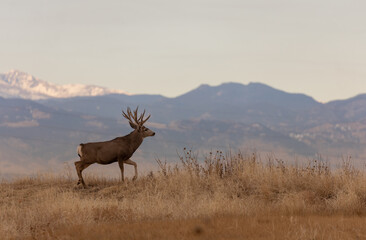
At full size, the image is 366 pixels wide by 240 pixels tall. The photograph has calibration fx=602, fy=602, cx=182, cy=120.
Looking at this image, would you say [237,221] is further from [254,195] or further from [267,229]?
[254,195]

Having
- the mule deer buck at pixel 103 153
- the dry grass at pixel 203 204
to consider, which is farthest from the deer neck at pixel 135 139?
the dry grass at pixel 203 204

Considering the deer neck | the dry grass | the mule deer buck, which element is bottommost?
the dry grass

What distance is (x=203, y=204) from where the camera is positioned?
15.2 m

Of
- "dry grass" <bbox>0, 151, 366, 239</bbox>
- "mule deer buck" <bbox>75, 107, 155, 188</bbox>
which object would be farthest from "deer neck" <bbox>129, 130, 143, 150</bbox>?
"dry grass" <bbox>0, 151, 366, 239</bbox>

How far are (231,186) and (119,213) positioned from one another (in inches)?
199

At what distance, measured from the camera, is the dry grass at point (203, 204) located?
12188 mm

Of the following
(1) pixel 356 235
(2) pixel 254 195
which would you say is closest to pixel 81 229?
(1) pixel 356 235

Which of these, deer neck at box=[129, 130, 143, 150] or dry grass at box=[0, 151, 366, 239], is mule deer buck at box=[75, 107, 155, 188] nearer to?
deer neck at box=[129, 130, 143, 150]

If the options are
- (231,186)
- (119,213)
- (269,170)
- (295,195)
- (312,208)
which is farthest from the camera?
(269,170)

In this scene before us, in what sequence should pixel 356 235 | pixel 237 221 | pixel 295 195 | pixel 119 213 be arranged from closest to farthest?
pixel 356 235, pixel 237 221, pixel 119 213, pixel 295 195

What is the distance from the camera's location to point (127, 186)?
19672 mm

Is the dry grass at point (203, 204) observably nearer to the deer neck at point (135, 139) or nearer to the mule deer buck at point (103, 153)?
the mule deer buck at point (103, 153)

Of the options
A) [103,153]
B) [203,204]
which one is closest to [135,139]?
[103,153]

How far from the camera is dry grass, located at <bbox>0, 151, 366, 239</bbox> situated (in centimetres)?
1219
